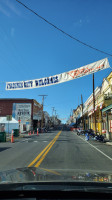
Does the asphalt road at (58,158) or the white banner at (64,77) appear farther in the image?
the white banner at (64,77)

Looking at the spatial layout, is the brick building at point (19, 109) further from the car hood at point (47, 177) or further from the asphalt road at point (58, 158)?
the car hood at point (47, 177)

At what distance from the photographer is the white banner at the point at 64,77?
10961mm

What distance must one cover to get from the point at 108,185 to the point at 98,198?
0.35 meters

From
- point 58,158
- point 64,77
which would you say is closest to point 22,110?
point 64,77

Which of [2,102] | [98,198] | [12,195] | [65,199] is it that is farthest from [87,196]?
[2,102]

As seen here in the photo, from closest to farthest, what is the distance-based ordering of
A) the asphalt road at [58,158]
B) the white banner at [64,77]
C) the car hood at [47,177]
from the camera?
the car hood at [47,177], the asphalt road at [58,158], the white banner at [64,77]

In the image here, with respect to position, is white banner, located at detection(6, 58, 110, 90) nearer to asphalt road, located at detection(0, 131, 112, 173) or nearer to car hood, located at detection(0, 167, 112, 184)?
asphalt road, located at detection(0, 131, 112, 173)

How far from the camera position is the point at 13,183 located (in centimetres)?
285

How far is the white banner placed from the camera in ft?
Answer: 36.0

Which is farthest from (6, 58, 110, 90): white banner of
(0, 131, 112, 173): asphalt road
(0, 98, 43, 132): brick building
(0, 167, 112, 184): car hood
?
(0, 98, 43, 132): brick building

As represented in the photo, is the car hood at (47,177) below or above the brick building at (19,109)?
below

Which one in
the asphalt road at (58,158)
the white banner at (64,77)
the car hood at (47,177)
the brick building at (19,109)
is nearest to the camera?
the car hood at (47,177)

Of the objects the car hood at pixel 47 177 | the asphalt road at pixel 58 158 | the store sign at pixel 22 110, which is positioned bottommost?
the asphalt road at pixel 58 158

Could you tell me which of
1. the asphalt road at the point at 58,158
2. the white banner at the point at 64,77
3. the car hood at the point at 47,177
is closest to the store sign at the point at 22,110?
the asphalt road at the point at 58,158
